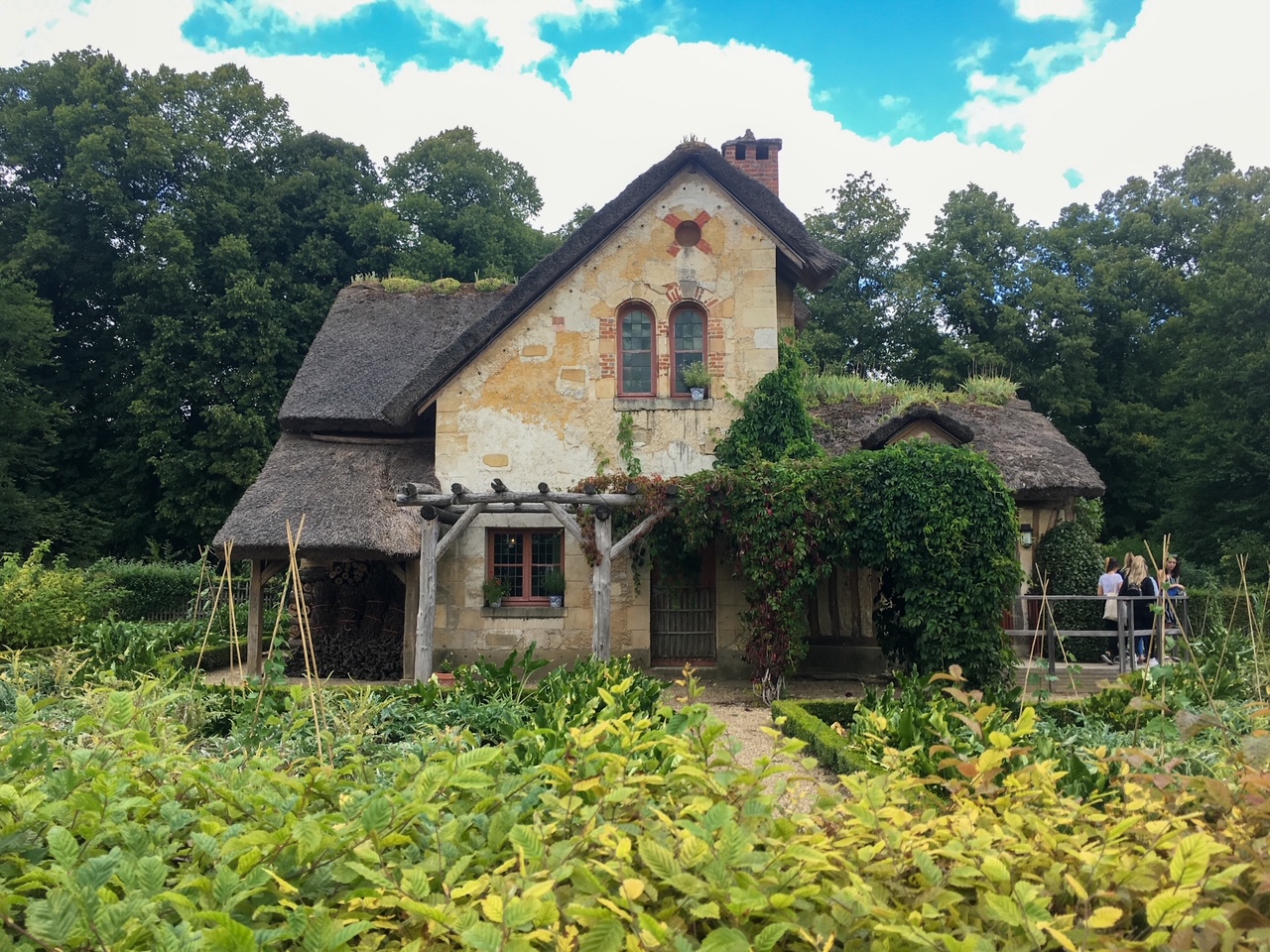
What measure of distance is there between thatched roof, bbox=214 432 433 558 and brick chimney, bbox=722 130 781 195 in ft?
22.3

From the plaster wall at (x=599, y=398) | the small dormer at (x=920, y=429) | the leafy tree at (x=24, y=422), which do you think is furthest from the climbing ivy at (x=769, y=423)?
the leafy tree at (x=24, y=422)

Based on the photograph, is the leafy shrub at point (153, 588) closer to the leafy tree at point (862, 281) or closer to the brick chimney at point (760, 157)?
the brick chimney at point (760, 157)

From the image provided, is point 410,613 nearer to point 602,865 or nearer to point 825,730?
point 825,730

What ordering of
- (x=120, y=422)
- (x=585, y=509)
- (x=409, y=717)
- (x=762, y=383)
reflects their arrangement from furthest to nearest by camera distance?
1. (x=120, y=422)
2. (x=762, y=383)
3. (x=585, y=509)
4. (x=409, y=717)

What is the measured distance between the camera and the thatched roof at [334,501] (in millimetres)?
11617

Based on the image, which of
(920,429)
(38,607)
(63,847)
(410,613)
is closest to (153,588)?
(38,607)

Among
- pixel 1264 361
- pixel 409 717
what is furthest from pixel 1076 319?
pixel 409 717

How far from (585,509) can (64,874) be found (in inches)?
373

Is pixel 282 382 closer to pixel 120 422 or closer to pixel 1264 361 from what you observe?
pixel 120 422

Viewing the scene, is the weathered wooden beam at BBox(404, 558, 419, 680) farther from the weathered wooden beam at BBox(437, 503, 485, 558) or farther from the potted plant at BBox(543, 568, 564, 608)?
the potted plant at BBox(543, 568, 564, 608)

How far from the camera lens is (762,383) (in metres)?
12.1

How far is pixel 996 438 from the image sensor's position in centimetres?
1527

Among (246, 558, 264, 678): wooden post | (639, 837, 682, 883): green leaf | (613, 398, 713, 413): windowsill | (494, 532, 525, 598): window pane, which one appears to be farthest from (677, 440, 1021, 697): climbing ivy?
(639, 837, 682, 883): green leaf

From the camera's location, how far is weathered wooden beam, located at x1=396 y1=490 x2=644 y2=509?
10742 mm
